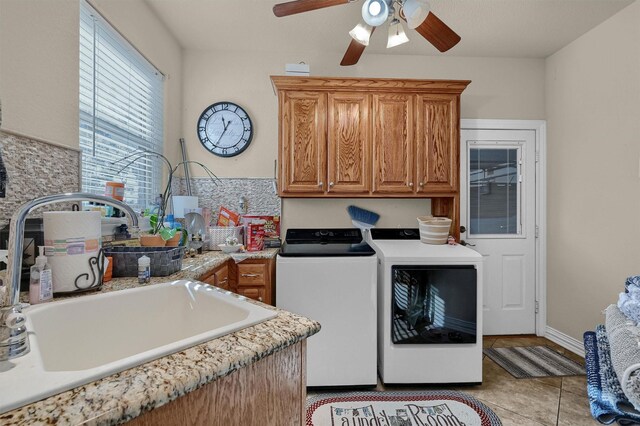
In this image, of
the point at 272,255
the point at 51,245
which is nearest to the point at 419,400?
the point at 272,255

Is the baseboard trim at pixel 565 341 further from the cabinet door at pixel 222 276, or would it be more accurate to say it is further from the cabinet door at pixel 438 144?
the cabinet door at pixel 222 276

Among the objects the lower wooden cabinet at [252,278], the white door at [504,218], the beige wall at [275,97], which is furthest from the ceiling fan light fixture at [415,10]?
the lower wooden cabinet at [252,278]

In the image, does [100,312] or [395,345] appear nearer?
[100,312]

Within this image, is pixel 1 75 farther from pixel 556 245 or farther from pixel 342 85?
pixel 556 245

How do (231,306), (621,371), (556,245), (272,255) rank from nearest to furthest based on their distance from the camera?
(231,306), (621,371), (272,255), (556,245)

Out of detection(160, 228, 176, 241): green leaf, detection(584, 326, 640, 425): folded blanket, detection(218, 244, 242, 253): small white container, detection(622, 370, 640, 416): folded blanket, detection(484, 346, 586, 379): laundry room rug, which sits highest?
detection(160, 228, 176, 241): green leaf

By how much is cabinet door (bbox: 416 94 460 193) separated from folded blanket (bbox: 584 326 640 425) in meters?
1.40

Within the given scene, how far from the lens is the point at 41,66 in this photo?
1363 mm

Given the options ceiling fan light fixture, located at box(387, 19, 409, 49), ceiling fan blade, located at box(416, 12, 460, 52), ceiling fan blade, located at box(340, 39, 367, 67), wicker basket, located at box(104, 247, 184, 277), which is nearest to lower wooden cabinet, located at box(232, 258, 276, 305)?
wicker basket, located at box(104, 247, 184, 277)

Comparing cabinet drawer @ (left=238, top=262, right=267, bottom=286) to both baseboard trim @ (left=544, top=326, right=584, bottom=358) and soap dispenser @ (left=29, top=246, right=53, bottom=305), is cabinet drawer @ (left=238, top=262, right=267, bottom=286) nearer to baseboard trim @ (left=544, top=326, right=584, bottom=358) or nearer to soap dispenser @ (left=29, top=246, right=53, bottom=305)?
soap dispenser @ (left=29, top=246, right=53, bottom=305)

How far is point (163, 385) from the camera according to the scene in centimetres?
50

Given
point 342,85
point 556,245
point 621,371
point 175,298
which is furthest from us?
point 556,245

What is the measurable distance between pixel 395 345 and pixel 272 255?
1053 millimetres

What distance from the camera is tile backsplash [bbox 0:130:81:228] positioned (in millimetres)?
1209
